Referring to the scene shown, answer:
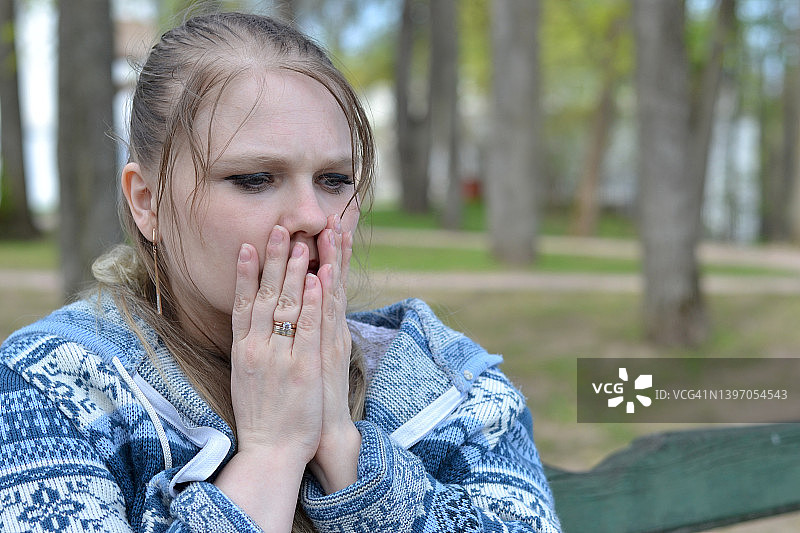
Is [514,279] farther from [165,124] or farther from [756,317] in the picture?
[165,124]

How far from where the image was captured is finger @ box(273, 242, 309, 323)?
1.72m

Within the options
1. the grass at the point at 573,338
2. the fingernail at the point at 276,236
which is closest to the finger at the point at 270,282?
the fingernail at the point at 276,236

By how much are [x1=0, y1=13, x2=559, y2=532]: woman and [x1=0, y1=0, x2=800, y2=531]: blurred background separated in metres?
0.34

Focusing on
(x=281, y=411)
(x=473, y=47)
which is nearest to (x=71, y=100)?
(x=281, y=411)

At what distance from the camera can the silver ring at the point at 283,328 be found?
1.72m

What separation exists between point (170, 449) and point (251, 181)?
0.55 metres

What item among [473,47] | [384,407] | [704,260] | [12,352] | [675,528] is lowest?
[704,260]

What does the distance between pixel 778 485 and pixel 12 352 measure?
248 cm

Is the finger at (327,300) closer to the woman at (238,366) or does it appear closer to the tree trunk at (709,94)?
the woman at (238,366)

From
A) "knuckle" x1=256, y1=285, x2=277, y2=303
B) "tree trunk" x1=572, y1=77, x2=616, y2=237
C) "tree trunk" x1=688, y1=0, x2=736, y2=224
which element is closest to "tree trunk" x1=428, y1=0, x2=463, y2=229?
"tree trunk" x1=572, y1=77, x2=616, y2=237

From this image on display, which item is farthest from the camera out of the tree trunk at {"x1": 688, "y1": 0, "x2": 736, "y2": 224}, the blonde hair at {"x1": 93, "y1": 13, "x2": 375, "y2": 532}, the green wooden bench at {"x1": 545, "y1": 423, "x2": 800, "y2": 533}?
the tree trunk at {"x1": 688, "y1": 0, "x2": 736, "y2": 224}

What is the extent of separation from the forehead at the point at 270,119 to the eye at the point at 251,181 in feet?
0.14

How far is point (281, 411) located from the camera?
1.71 m

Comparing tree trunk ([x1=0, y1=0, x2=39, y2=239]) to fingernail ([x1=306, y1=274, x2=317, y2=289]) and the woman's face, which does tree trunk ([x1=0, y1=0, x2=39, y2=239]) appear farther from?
fingernail ([x1=306, y1=274, x2=317, y2=289])
